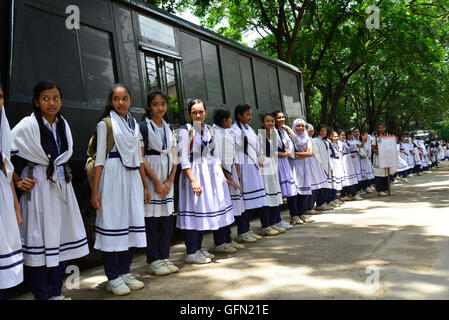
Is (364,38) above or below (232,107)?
above

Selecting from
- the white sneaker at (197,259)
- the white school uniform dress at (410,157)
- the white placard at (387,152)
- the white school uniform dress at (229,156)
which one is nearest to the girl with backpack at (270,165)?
the white school uniform dress at (229,156)

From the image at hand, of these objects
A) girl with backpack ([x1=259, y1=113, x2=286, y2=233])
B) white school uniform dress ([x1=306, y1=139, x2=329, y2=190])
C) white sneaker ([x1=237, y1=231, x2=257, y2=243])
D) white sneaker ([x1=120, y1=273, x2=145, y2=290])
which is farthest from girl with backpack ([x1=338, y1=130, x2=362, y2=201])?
white sneaker ([x1=120, y1=273, x2=145, y2=290])

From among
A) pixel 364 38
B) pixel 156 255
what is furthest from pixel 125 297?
pixel 364 38

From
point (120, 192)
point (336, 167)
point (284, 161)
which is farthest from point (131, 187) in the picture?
point (336, 167)

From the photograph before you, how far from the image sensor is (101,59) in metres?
4.73

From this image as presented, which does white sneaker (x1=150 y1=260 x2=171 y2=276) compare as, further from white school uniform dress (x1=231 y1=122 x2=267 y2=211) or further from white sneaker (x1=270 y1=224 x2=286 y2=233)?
white sneaker (x1=270 y1=224 x2=286 y2=233)

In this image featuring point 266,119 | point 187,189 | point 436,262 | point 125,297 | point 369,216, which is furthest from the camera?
point 369,216

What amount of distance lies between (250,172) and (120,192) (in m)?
2.38

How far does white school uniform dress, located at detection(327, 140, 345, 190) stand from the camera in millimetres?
9298

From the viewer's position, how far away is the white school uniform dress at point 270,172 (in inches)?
235

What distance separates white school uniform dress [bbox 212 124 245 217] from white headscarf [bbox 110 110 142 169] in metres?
1.33

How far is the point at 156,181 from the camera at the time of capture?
4.01m

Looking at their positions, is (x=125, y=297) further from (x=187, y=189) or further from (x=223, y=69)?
(x=223, y=69)

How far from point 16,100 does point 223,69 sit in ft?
14.0
